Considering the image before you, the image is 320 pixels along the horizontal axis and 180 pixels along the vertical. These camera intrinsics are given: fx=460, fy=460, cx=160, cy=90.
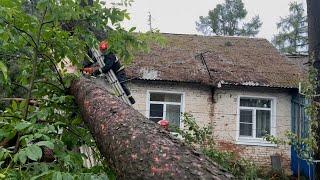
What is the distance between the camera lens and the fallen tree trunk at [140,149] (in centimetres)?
144

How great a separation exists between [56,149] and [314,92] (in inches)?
300

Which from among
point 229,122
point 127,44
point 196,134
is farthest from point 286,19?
point 127,44

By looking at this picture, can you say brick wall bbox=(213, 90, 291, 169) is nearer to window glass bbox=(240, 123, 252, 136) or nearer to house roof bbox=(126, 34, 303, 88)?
window glass bbox=(240, 123, 252, 136)

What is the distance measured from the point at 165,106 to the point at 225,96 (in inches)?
76.6

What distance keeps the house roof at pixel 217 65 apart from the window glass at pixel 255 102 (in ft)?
2.69

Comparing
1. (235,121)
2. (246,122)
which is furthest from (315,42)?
(246,122)

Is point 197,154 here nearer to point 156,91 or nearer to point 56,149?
point 56,149

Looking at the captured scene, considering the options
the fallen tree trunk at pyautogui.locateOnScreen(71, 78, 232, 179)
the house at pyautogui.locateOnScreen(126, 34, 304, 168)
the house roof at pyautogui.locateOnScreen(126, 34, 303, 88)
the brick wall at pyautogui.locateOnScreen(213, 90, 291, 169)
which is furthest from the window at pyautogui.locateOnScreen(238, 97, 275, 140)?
the fallen tree trunk at pyautogui.locateOnScreen(71, 78, 232, 179)

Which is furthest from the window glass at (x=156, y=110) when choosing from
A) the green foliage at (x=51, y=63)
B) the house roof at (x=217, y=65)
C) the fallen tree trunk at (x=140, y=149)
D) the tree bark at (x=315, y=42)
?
the fallen tree trunk at (x=140, y=149)

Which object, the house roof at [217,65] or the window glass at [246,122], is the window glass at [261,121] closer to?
the window glass at [246,122]

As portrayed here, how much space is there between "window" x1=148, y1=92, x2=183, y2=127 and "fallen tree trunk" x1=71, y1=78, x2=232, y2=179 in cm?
1209

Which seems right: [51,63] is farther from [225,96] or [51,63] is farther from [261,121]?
[261,121]

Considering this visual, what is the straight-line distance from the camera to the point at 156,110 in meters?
14.7

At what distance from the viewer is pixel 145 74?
14180 millimetres
